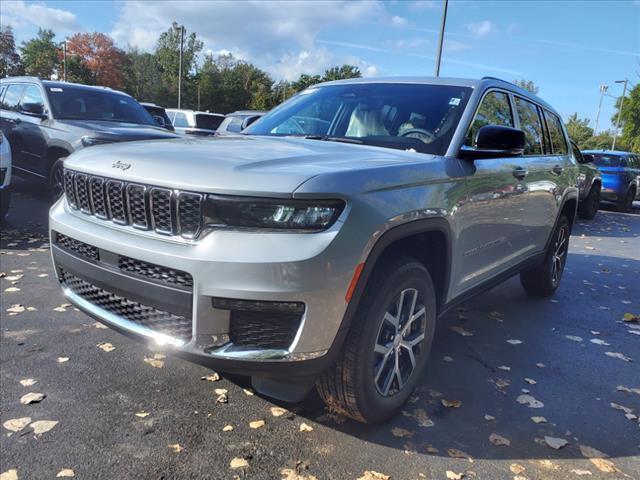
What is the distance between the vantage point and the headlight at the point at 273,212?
2.12 meters

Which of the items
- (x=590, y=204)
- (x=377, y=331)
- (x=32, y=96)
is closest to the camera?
(x=377, y=331)

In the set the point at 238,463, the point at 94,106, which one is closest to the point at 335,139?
the point at 238,463

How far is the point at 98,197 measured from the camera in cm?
265

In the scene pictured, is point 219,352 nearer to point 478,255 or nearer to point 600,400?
point 478,255

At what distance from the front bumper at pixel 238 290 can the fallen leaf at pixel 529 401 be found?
5.05ft

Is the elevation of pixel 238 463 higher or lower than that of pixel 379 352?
lower

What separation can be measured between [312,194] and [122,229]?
100cm

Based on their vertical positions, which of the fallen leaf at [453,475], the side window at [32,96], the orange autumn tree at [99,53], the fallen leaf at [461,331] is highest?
the orange autumn tree at [99,53]

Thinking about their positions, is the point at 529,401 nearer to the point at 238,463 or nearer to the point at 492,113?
the point at 238,463

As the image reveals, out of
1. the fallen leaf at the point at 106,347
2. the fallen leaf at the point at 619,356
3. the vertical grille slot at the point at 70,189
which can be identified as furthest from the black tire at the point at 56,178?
the fallen leaf at the point at 619,356

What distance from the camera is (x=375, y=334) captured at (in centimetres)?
246

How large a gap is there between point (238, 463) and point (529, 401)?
182 cm

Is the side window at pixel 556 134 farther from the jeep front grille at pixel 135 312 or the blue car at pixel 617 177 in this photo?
the blue car at pixel 617 177

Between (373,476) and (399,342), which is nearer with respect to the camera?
(373,476)
